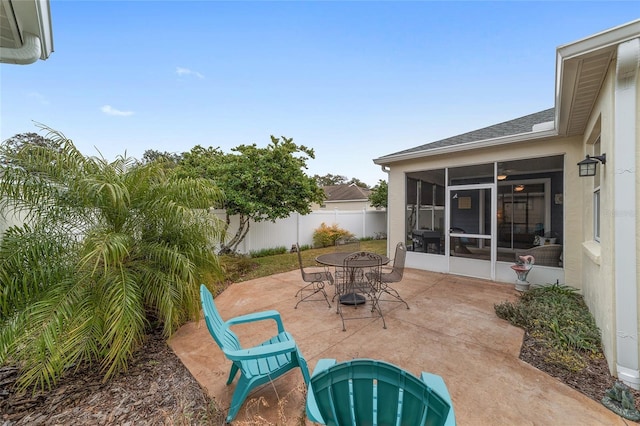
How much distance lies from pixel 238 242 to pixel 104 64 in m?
6.18

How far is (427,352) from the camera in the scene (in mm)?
3049

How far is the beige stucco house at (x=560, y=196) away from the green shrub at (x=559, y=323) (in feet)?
0.82

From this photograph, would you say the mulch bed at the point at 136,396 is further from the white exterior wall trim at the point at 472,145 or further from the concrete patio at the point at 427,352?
the white exterior wall trim at the point at 472,145

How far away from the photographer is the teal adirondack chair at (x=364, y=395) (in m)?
1.36

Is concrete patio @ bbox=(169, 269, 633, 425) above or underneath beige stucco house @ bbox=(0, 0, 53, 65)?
underneath

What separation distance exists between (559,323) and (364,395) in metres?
3.80

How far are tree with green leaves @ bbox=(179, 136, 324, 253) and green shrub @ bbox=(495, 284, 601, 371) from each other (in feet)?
20.8

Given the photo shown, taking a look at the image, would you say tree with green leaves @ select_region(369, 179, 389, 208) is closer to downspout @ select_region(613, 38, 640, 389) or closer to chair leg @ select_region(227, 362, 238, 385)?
downspout @ select_region(613, 38, 640, 389)

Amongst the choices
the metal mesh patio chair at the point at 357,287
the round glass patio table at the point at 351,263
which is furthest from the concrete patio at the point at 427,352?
the round glass patio table at the point at 351,263

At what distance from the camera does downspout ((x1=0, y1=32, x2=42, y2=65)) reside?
2.16 m

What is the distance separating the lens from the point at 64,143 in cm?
301

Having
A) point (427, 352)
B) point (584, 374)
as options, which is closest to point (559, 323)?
point (584, 374)

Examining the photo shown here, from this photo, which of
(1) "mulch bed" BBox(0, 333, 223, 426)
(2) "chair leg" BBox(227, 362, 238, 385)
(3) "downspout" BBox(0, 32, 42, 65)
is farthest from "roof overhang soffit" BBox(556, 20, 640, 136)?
(3) "downspout" BBox(0, 32, 42, 65)

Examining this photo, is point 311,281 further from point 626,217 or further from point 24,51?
point 24,51
